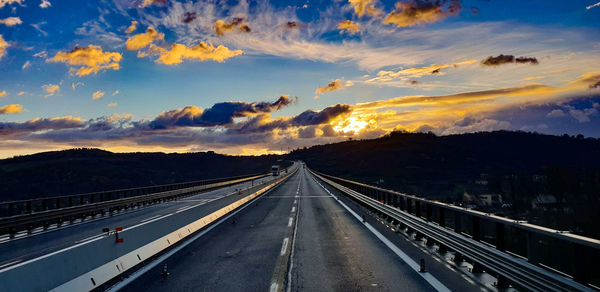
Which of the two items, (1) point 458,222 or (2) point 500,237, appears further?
(1) point 458,222

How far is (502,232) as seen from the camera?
7555 mm

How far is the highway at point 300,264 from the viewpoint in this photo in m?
8.04

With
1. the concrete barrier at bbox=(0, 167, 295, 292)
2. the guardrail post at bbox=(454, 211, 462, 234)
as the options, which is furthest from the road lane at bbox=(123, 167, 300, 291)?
the guardrail post at bbox=(454, 211, 462, 234)

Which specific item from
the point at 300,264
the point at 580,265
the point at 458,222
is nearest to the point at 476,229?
the point at 458,222

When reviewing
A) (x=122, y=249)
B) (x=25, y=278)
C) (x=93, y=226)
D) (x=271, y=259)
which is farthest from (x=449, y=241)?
(x=93, y=226)

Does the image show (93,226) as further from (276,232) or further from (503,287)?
(503,287)

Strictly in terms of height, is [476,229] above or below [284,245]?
above

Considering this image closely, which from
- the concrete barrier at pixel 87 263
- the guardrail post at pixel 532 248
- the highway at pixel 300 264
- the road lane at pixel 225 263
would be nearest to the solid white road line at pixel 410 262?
the highway at pixel 300 264

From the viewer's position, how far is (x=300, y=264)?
10.1 meters

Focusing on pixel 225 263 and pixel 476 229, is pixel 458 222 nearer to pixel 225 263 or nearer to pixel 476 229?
pixel 476 229

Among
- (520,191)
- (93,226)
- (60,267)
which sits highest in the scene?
(60,267)

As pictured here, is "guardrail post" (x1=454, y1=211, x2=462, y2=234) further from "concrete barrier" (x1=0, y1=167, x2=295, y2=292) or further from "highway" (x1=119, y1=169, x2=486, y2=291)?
"concrete barrier" (x1=0, y1=167, x2=295, y2=292)

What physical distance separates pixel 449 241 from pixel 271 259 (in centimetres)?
430

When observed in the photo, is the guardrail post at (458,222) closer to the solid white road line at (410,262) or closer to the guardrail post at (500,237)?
the solid white road line at (410,262)
